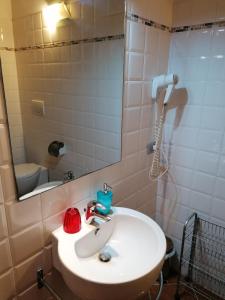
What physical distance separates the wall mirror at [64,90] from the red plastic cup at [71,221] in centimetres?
14

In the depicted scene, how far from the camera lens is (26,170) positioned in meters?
0.87

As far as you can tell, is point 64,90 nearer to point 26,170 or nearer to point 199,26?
point 26,170

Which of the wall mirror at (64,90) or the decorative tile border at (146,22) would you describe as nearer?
the wall mirror at (64,90)

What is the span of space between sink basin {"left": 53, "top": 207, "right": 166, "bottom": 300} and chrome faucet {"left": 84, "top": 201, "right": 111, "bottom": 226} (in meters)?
0.03

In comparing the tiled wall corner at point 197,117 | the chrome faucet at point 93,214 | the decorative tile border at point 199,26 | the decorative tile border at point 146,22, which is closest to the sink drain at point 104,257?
the chrome faucet at point 93,214

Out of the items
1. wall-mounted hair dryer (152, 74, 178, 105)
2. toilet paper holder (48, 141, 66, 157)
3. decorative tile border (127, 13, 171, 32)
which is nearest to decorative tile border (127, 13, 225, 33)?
decorative tile border (127, 13, 171, 32)

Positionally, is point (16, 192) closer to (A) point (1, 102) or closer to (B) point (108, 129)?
(A) point (1, 102)

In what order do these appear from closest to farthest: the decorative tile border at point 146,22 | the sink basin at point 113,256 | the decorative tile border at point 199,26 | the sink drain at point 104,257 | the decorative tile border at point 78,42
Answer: the sink basin at point 113,256
the decorative tile border at point 78,42
the sink drain at point 104,257
the decorative tile border at point 146,22
the decorative tile border at point 199,26

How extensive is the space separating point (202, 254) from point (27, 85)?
1.58 metres

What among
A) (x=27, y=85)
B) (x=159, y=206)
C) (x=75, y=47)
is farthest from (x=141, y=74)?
(x=159, y=206)

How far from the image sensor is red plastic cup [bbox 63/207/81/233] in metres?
0.95

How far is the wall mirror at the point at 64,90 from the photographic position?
0.86 metres

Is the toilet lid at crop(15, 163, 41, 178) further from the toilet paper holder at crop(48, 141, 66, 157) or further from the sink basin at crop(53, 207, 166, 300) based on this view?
the sink basin at crop(53, 207, 166, 300)

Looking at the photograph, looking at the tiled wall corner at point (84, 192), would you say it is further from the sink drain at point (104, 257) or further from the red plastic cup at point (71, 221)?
the sink drain at point (104, 257)
